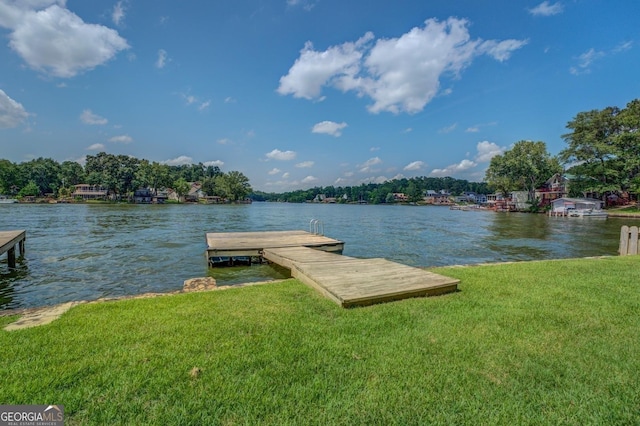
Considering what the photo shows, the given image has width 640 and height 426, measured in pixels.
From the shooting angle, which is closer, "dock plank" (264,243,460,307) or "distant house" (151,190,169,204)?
"dock plank" (264,243,460,307)

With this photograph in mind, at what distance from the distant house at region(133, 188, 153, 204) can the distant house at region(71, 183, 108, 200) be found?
720 cm

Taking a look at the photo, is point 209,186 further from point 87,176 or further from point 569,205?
point 569,205

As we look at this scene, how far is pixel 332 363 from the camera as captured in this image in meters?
2.93

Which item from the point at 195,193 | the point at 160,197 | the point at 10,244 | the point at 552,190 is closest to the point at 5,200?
the point at 160,197

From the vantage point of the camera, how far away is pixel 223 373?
2.72m

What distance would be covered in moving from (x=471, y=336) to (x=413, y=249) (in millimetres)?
12732

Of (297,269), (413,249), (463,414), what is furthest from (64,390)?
(413,249)

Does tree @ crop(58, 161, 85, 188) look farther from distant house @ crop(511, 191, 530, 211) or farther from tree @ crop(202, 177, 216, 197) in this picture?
distant house @ crop(511, 191, 530, 211)

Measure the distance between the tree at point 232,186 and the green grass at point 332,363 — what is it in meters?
100

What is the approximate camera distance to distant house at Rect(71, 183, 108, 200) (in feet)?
272

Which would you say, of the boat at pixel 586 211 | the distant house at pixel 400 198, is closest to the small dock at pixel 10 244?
the boat at pixel 586 211

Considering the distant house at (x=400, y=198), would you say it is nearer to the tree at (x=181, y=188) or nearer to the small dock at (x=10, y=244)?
the tree at (x=181, y=188)

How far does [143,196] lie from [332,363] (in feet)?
317

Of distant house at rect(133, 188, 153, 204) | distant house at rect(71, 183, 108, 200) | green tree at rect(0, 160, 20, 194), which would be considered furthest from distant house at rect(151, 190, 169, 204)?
green tree at rect(0, 160, 20, 194)
